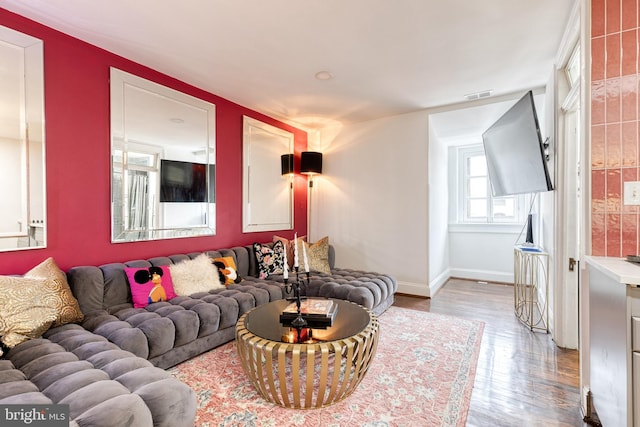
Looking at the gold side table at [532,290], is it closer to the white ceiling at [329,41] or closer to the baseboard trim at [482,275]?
the baseboard trim at [482,275]

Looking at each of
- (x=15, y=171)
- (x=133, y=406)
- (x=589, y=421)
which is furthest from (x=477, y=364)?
(x=15, y=171)

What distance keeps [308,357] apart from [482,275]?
464cm

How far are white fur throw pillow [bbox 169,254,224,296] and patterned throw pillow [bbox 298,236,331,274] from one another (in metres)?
1.18

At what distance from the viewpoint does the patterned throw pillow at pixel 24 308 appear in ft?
5.40

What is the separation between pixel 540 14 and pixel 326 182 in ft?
11.1

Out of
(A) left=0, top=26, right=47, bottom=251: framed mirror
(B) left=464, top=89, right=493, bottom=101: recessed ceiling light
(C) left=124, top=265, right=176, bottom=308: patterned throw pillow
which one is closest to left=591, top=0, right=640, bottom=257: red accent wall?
(B) left=464, top=89, right=493, bottom=101: recessed ceiling light

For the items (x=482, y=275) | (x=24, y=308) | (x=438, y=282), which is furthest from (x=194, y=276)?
(x=482, y=275)

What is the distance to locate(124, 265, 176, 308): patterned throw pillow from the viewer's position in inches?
94.7

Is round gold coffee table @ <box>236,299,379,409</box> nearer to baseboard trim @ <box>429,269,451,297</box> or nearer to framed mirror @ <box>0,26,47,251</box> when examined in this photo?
framed mirror @ <box>0,26,47,251</box>

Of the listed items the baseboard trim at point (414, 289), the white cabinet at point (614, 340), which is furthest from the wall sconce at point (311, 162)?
the white cabinet at point (614, 340)

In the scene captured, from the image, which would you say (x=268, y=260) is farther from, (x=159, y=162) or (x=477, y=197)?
(x=477, y=197)

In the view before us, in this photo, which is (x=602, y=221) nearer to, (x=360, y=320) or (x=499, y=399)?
(x=499, y=399)

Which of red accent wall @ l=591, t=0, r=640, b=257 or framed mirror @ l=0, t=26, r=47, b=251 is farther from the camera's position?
framed mirror @ l=0, t=26, r=47, b=251

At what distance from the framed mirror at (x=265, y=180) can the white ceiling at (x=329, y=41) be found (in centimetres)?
68
